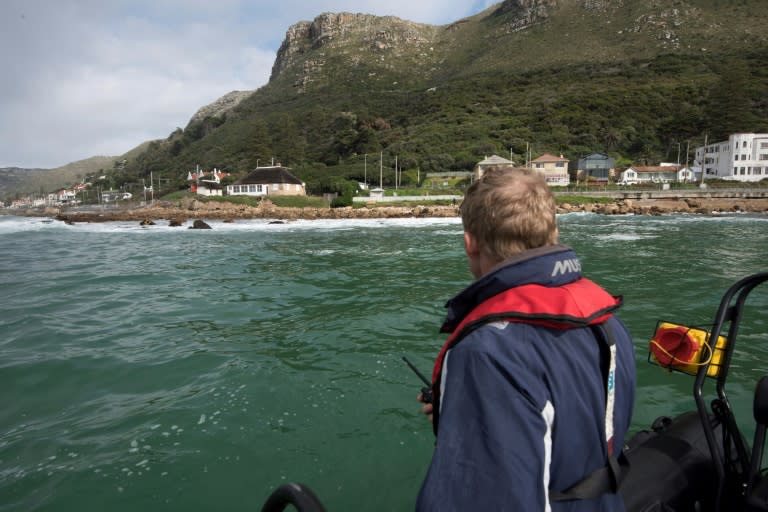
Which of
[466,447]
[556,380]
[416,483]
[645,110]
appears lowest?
[416,483]

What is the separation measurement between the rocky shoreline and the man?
49.4 metres

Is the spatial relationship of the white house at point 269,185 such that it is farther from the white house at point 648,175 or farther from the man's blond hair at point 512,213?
the man's blond hair at point 512,213

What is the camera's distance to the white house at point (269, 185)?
69812 millimetres

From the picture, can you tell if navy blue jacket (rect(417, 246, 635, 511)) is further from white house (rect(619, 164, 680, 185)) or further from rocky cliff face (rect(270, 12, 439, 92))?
rocky cliff face (rect(270, 12, 439, 92))

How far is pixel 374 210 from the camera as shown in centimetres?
5391

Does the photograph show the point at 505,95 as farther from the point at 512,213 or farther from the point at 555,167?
the point at 512,213

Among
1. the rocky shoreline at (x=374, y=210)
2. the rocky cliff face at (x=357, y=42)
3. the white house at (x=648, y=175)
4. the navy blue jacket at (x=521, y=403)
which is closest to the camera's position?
the navy blue jacket at (x=521, y=403)

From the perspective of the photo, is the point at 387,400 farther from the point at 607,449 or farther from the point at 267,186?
the point at 267,186

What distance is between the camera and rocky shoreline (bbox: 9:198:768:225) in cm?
4922

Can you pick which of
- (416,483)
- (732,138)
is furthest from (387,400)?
(732,138)

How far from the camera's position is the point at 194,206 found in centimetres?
6203

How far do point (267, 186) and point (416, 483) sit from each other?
70.0 m

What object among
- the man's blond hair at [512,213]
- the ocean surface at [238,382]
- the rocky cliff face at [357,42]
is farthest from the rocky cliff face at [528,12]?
the man's blond hair at [512,213]

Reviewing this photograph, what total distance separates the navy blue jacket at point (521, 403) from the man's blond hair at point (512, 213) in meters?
0.11
